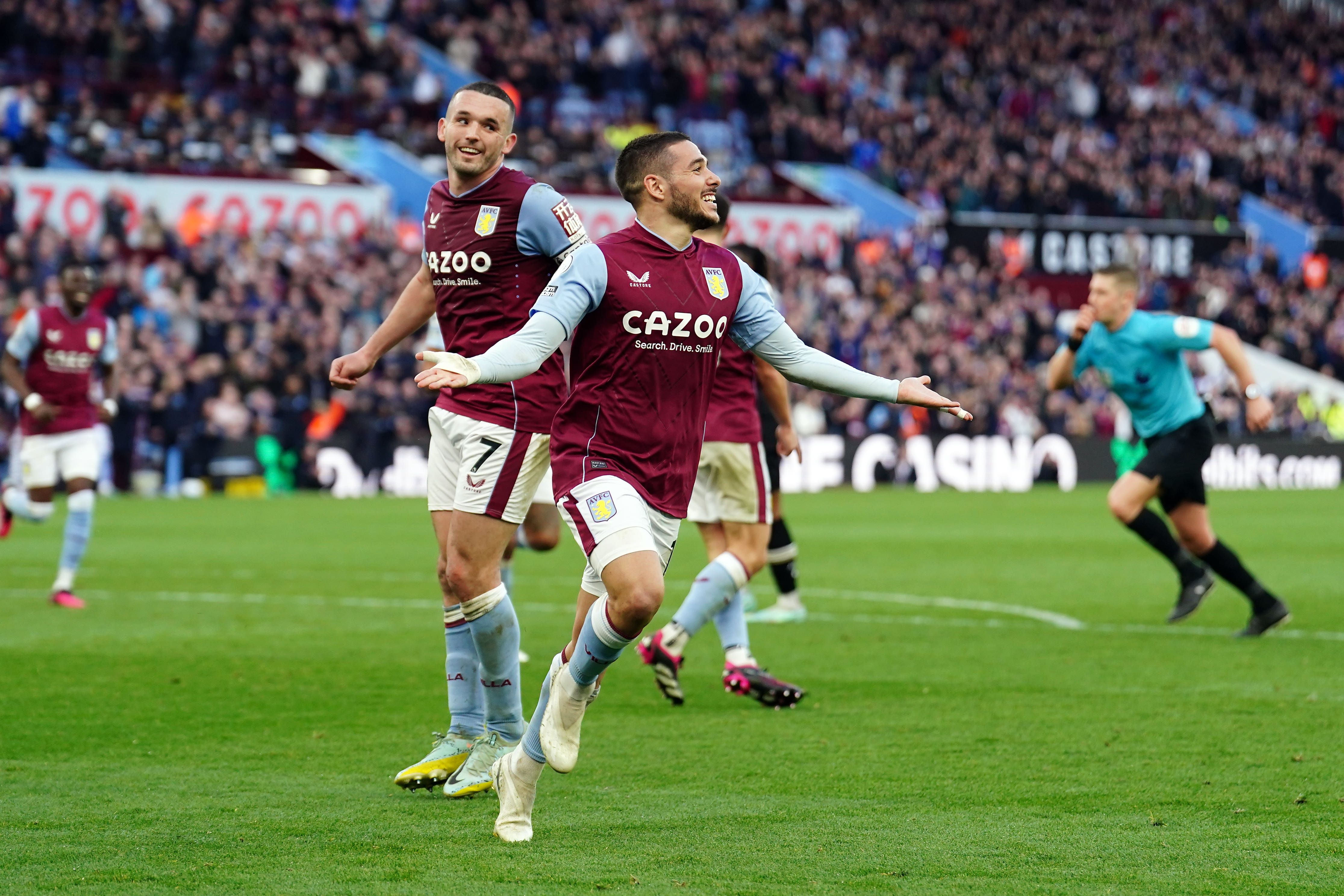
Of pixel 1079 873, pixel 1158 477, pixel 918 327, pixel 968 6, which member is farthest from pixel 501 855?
pixel 968 6

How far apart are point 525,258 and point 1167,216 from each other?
39.3 meters

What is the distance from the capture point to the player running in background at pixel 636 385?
532 cm

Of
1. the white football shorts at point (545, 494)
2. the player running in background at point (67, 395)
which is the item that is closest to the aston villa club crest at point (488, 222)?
the white football shorts at point (545, 494)

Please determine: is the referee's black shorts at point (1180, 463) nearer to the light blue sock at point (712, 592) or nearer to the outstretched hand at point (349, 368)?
the light blue sock at point (712, 592)

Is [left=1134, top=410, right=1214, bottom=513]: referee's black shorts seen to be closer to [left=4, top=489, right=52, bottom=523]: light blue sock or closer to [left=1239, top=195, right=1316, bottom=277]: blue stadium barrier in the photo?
[left=4, top=489, right=52, bottom=523]: light blue sock

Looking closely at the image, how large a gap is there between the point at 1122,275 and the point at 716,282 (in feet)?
19.7

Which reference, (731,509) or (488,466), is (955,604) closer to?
(731,509)

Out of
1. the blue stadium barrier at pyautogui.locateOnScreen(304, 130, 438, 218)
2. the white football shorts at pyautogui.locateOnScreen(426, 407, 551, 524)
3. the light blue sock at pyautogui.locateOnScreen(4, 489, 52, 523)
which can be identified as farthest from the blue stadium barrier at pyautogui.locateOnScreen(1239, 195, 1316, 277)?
the white football shorts at pyautogui.locateOnScreen(426, 407, 551, 524)

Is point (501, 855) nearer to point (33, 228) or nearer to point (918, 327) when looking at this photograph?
point (33, 228)

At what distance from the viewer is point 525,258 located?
6207mm

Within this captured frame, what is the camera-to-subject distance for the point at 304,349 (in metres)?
26.6

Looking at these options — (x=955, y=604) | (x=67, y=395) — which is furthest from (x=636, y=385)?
(x=67, y=395)

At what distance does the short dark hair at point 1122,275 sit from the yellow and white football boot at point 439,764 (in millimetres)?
6111

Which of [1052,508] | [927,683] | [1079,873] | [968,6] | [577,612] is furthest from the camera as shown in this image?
[968,6]
